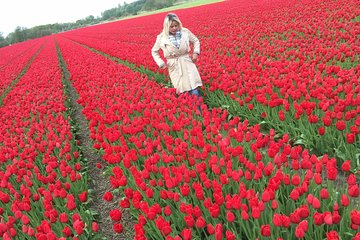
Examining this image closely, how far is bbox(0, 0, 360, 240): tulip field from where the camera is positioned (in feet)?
8.81

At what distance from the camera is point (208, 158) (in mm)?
3895

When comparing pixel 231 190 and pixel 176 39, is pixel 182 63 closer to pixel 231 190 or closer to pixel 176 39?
pixel 176 39

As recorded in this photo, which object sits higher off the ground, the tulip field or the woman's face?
the woman's face

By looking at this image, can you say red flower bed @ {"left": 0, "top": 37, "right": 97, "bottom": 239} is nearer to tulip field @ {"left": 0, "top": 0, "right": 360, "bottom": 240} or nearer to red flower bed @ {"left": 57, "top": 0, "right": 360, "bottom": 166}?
tulip field @ {"left": 0, "top": 0, "right": 360, "bottom": 240}

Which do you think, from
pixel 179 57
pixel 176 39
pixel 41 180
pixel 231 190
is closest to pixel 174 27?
pixel 176 39

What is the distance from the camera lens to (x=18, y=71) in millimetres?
17531

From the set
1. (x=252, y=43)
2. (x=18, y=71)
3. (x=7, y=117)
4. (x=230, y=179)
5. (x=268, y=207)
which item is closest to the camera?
(x=268, y=207)

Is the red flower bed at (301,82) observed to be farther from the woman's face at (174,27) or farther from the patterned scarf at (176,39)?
the woman's face at (174,27)

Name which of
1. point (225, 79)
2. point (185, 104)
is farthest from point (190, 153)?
point (225, 79)

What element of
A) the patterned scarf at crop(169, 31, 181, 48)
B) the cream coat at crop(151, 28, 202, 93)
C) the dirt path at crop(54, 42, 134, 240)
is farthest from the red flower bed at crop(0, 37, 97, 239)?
the patterned scarf at crop(169, 31, 181, 48)

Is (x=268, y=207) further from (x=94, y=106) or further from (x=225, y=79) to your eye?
(x=94, y=106)

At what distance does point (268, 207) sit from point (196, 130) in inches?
64.5

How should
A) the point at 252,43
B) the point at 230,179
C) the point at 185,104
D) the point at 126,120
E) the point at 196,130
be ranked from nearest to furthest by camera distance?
1. the point at 230,179
2. the point at 196,130
3. the point at 126,120
4. the point at 185,104
5. the point at 252,43

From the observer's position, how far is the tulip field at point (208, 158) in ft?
8.81
